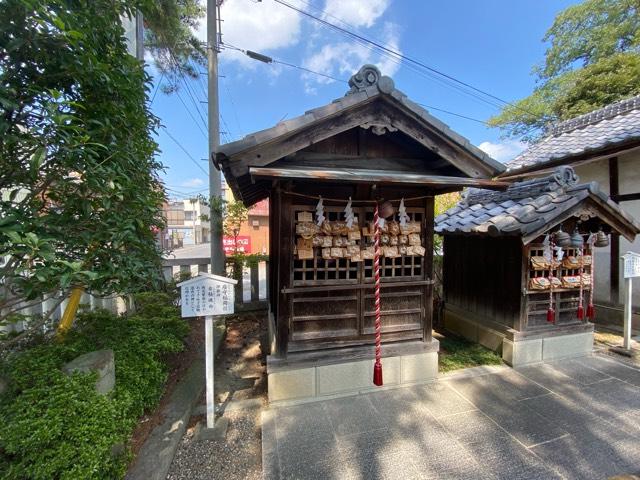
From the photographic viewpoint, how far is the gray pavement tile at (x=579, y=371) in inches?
183

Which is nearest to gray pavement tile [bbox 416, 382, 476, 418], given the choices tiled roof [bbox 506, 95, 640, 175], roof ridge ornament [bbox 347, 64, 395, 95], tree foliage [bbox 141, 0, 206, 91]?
roof ridge ornament [bbox 347, 64, 395, 95]

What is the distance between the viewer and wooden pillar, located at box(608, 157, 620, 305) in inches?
287

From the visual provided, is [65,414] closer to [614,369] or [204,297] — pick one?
[204,297]

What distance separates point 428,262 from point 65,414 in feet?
15.2

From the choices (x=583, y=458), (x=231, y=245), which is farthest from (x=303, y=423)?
(x=231, y=245)

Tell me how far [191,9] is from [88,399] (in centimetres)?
1166

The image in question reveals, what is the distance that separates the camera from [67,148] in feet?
7.04

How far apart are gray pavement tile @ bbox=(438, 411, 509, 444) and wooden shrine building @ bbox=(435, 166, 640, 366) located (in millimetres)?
1950

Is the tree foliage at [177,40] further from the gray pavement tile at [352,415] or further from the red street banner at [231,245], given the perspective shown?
the gray pavement tile at [352,415]

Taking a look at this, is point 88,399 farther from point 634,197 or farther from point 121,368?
point 634,197

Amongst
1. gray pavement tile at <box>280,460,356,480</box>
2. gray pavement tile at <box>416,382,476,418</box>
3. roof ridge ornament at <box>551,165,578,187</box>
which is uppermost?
roof ridge ornament at <box>551,165,578,187</box>

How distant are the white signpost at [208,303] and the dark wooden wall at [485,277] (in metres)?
4.94

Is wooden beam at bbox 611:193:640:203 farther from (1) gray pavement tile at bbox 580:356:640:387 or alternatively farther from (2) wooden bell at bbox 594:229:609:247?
(1) gray pavement tile at bbox 580:356:640:387

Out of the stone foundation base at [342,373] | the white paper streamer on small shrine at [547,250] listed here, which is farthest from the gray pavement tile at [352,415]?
the white paper streamer on small shrine at [547,250]
